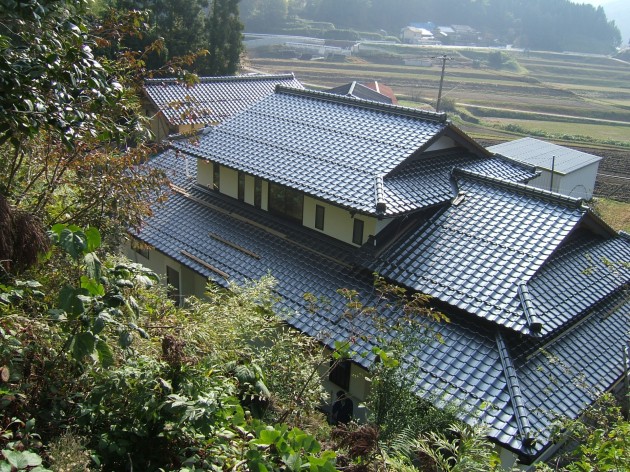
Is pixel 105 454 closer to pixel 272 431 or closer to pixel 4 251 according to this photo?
pixel 272 431

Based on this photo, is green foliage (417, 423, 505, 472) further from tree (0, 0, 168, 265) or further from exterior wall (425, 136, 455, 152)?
exterior wall (425, 136, 455, 152)

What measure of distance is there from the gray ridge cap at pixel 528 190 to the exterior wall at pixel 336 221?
2962 millimetres

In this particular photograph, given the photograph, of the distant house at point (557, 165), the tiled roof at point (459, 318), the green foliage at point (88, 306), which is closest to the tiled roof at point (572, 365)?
the tiled roof at point (459, 318)

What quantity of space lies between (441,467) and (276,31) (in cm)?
10412

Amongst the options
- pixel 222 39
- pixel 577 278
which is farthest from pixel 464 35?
pixel 577 278

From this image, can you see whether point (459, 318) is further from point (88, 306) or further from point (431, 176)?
point (88, 306)

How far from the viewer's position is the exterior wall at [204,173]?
51.8 feet

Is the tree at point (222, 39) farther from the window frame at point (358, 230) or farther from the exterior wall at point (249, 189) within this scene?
the window frame at point (358, 230)

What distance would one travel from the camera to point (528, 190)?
11805 mm

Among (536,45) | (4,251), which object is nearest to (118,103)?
(4,251)

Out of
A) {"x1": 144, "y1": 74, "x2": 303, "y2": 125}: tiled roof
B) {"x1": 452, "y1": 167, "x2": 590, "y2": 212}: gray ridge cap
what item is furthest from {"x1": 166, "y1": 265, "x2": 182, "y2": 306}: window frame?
{"x1": 144, "y1": 74, "x2": 303, "y2": 125}: tiled roof

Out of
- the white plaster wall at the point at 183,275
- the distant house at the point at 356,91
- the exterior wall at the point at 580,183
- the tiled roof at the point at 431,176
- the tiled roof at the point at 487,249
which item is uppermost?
the tiled roof at the point at 431,176

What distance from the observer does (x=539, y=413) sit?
826 centimetres

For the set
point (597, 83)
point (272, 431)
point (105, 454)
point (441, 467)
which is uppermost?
point (272, 431)
